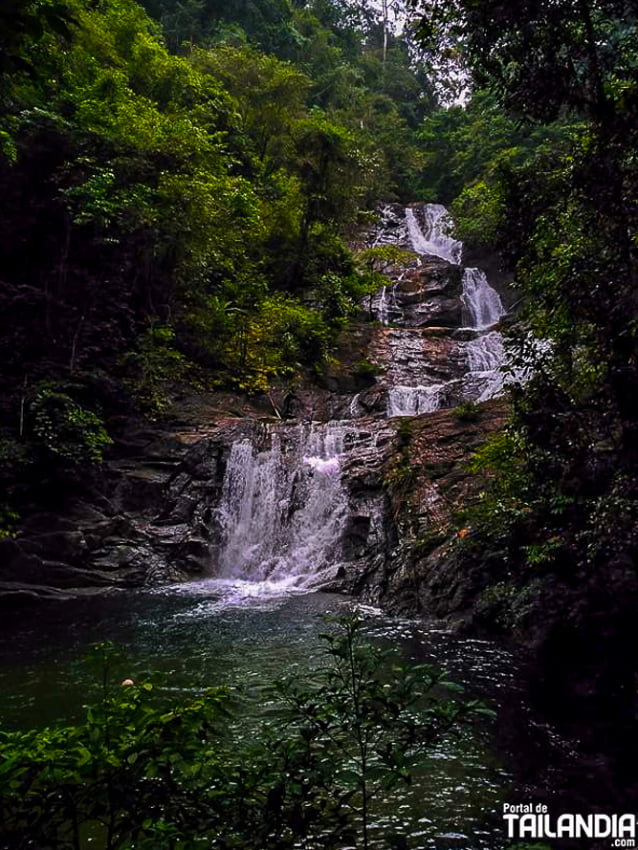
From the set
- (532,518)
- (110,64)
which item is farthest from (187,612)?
(110,64)

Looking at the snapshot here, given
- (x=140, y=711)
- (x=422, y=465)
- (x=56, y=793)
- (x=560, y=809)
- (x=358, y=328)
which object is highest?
(x=358, y=328)

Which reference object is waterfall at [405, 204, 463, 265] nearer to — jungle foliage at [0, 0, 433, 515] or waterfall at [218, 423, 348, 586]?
jungle foliage at [0, 0, 433, 515]

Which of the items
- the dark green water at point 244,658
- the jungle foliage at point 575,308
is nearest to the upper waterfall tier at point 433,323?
the dark green water at point 244,658

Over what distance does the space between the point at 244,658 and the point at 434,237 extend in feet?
90.7

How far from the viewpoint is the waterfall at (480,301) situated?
24125 mm

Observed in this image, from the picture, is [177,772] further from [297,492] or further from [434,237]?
[434,237]

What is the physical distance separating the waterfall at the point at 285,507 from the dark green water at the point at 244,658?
1616 millimetres

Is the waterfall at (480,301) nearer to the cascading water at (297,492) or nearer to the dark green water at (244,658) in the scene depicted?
the cascading water at (297,492)

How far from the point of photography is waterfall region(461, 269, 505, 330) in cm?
2412

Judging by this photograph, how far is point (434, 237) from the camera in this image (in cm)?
3083

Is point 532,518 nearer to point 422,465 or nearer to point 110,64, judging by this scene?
point 422,465

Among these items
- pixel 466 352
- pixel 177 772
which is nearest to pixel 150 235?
pixel 466 352

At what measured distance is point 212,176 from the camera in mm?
16719

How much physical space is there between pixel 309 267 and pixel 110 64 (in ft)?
30.7
